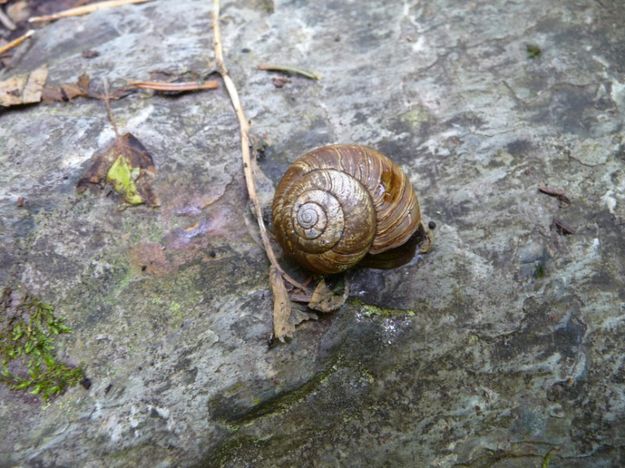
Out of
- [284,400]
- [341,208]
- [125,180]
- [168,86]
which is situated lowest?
[284,400]

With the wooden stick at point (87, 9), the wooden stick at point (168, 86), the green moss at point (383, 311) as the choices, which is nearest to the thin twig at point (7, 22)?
the wooden stick at point (87, 9)

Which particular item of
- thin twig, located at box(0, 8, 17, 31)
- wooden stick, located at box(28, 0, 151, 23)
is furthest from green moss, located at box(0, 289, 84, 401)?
thin twig, located at box(0, 8, 17, 31)

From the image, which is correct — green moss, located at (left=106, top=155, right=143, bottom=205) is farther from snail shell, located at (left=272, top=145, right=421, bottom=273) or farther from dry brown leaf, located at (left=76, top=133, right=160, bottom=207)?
snail shell, located at (left=272, top=145, right=421, bottom=273)

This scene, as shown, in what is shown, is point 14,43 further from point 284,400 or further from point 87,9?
point 284,400

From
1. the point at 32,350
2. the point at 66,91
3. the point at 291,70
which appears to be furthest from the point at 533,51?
the point at 32,350

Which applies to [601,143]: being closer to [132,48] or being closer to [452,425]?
[452,425]

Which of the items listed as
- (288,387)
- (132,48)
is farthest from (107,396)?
(132,48)
